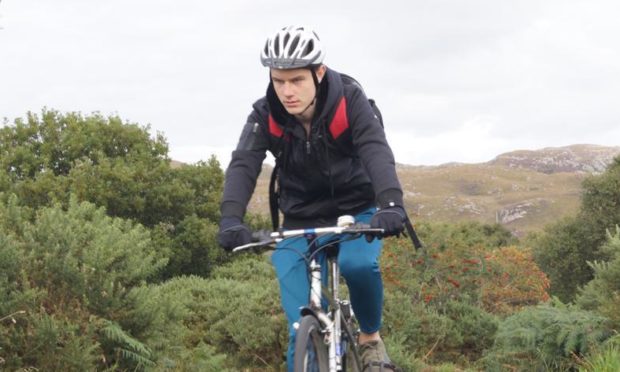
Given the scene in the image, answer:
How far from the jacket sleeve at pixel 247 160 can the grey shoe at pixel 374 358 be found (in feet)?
4.43

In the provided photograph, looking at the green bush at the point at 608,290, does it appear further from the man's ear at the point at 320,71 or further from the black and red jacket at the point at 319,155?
the man's ear at the point at 320,71

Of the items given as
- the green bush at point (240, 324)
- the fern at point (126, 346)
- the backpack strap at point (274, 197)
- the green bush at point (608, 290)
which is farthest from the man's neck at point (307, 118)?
the green bush at point (240, 324)

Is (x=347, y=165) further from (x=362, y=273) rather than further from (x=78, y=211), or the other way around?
(x=78, y=211)

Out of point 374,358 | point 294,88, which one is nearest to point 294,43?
point 294,88

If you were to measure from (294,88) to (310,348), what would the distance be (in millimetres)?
1527

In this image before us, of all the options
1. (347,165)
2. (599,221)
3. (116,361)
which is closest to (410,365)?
(116,361)

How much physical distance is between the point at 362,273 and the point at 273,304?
6601mm

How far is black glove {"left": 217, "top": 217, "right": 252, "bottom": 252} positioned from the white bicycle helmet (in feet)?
3.14

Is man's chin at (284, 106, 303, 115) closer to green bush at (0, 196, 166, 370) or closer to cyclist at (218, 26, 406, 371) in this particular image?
cyclist at (218, 26, 406, 371)

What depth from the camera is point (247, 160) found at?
4961mm

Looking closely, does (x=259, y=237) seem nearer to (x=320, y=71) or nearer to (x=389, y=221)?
(x=389, y=221)

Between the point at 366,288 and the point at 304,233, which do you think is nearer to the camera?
the point at 304,233

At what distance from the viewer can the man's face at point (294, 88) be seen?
470 cm

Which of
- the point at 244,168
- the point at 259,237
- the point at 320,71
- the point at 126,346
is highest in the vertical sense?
the point at 320,71
